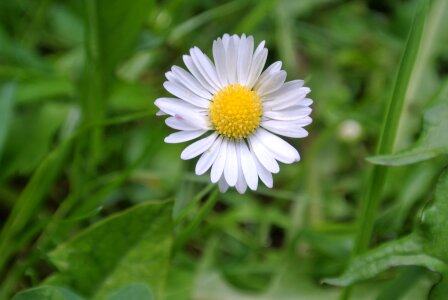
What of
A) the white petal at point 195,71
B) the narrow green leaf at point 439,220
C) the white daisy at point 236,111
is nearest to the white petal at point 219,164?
the white daisy at point 236,111

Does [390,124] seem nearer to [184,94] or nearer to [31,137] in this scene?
[184,94]

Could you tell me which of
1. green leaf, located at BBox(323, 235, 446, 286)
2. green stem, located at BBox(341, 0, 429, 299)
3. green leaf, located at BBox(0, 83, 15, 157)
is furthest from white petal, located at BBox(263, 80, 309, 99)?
green leaf, located at BBox(0, 83, 15, 157)

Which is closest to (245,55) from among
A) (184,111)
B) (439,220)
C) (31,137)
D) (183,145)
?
(184,111)

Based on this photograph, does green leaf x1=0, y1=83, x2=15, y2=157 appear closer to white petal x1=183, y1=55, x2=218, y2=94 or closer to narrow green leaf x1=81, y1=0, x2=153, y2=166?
narrow green leaf x1=81, y1=0, x2=153, y2=166

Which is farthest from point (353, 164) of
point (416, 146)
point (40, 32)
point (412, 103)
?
point (40, 32)

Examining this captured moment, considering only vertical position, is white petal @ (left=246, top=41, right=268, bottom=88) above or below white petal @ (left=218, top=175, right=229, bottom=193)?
above

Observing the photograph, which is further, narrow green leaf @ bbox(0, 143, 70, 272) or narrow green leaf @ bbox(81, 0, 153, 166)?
narrow green leaf @ bbox(81, 0, 153, 166)

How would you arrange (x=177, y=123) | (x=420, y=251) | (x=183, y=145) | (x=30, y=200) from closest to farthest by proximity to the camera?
1. (x=177, y=123)
2. (x=420, y=251)
3. (x=30, y=200)
4. (x=183, y=145)
